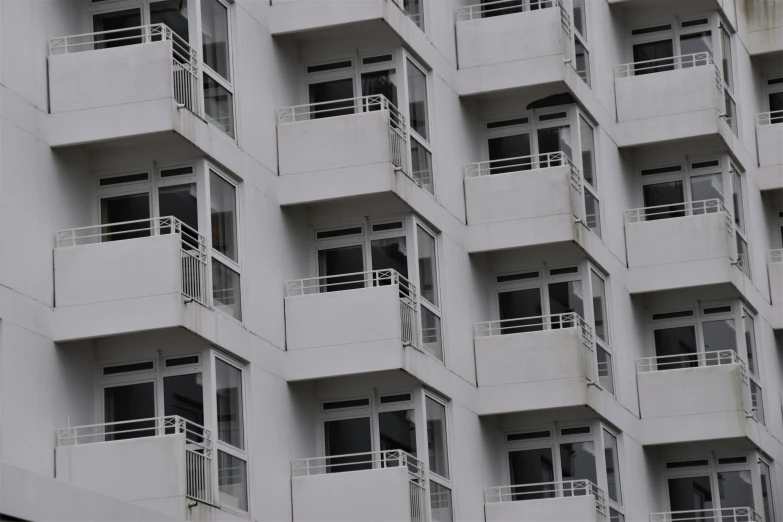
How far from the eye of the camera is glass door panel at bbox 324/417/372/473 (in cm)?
2942

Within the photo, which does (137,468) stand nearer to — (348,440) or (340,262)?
(348,440)

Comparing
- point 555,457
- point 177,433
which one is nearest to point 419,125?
point 555,457

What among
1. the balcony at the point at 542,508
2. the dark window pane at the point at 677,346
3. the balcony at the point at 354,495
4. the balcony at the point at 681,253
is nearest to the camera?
the balcony at the point at 354,495

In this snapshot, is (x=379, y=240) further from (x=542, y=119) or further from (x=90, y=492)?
(x=90, y=492)

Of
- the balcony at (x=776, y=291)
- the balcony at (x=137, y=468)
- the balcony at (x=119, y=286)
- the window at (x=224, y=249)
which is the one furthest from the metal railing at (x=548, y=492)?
the balcony at (x=776, y=291)

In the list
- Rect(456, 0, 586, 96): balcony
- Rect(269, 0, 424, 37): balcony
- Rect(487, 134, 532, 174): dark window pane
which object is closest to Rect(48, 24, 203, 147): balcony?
Rect(269, 0, 424, 37): balcony

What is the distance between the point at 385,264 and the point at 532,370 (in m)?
3.79

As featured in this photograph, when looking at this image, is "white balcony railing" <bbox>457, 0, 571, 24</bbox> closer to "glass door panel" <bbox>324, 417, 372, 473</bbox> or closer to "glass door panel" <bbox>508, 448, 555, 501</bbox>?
"glass door panel" <bbox>508, 448, 555, 501</bbox>

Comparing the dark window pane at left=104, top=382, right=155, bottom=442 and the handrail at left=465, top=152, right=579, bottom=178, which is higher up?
the handrail at left=465, top=152, right=579, bottom=178

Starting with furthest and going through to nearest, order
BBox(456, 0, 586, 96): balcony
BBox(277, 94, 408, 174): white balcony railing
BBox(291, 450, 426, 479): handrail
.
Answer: BBox(456, 0, 586, 96): balcony → BBox(277, 94, 408, 174): white balcony railing → BBox(291, 450, 426, 479): handrail

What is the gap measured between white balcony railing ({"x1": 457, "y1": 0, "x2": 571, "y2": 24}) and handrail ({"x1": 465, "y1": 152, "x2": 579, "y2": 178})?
242 centimetres

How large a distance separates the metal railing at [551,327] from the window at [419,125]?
2752 mm

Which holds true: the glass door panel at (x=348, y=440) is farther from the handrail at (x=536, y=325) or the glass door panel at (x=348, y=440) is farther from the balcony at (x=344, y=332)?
the handrail at (x=536, y=325)

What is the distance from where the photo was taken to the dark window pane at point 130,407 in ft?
85.1
